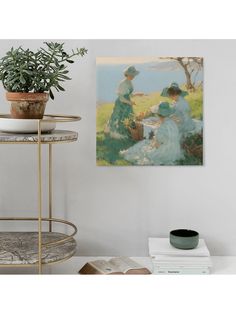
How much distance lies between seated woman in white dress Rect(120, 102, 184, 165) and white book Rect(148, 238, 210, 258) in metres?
0.32

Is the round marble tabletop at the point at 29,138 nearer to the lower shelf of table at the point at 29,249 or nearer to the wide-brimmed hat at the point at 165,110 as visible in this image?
the lower shelf of table at the point at 29,249

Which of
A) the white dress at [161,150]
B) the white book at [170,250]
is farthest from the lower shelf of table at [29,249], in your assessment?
the white dress at [161,150]

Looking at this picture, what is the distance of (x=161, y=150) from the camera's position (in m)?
2.22

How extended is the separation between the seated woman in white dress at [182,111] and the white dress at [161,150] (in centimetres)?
3

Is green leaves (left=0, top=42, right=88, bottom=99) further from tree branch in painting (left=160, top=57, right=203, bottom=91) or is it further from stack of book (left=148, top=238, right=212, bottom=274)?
stack of book (left=148, top=238, right=212, bottom=274)

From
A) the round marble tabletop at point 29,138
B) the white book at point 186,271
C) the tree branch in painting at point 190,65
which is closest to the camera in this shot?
the round marble tabletop at point 29,138

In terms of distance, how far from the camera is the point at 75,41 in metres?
2.18

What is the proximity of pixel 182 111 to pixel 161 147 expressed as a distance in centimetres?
17

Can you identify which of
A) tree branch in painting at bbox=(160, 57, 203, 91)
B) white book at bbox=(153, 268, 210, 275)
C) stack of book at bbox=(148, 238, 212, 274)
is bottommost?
white book at bbox=(153, 268, 210, 275)

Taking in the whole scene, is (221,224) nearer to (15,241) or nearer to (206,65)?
(206,65)

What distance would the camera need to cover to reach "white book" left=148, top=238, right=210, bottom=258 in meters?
2.05

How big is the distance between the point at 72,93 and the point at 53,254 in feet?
2.18

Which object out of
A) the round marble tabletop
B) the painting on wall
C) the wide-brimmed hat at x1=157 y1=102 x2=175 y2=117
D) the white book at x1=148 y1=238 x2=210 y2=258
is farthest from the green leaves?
the white book at x1=148 y1=238 x2=210 y2=258

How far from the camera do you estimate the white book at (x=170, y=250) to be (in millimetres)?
2047
